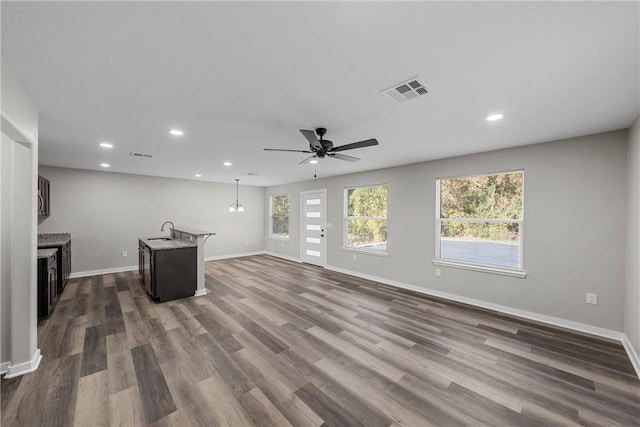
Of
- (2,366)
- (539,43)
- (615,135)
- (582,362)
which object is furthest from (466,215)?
(2,366)

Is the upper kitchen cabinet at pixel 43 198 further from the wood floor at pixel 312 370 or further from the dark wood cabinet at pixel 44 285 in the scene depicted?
the wood floor at pixel 312 370

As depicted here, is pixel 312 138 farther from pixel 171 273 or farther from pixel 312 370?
pixel 171 273

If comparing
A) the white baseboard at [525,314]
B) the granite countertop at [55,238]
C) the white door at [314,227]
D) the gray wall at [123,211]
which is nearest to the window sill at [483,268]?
the white baseboard at [525,314]

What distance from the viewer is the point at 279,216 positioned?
8.38m

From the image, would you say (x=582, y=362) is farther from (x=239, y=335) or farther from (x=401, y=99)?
(x=239, y=335)

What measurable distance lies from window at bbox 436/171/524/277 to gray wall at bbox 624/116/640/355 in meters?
0.99

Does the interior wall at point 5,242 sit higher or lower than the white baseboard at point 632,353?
higher

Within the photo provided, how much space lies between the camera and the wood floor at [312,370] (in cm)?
179

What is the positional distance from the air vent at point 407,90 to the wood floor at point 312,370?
8.02ft

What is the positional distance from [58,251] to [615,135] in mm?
8130

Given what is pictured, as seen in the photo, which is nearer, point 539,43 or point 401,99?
point 539,43

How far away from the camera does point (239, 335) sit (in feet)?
9.62

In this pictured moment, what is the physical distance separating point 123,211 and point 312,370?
6.25 metres

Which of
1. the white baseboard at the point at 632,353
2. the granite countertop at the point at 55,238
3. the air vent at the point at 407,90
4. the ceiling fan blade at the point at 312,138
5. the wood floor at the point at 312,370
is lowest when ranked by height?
the wood floor at the point at 312,370
